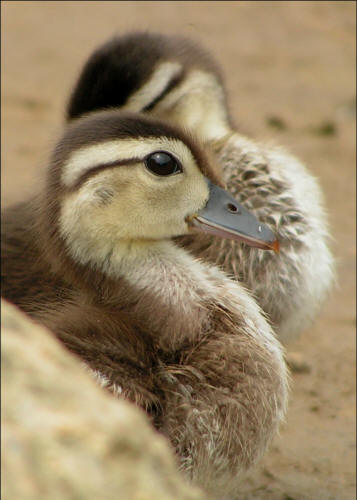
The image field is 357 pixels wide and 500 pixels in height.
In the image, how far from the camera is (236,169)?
3541 millimetres

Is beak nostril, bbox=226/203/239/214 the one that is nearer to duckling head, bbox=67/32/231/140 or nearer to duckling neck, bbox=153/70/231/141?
duckling head, bbox=67/32/231/140

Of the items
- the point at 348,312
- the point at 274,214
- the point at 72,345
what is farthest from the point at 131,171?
the point at 348,312

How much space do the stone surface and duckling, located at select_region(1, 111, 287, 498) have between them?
107 centimetres

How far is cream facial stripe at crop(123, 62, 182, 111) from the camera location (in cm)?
373

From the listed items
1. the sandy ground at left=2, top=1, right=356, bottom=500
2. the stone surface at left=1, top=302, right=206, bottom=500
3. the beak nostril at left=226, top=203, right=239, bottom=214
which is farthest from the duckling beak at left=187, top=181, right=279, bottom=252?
the stone surface at left=1, top=302, right=206, bottom=500

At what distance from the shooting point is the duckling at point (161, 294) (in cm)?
267

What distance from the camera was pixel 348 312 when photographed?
4.66 metres

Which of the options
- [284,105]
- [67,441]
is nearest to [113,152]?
[67,441]

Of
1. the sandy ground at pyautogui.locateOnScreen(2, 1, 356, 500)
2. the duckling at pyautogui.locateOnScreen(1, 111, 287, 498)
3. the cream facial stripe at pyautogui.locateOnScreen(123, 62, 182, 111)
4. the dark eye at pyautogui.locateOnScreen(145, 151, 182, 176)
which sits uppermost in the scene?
the dark eye at pyautogui.locateOnScreen(145, 151, 182, 176)

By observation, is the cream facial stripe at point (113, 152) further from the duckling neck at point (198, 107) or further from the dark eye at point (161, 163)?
the duckling neck at point (198, 107)

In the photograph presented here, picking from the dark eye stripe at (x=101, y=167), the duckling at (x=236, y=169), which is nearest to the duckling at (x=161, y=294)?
the dark eye stripe at (x=101, y=167)

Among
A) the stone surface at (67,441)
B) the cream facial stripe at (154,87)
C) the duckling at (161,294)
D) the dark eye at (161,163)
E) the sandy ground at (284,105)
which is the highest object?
the stone surface at (67,441)

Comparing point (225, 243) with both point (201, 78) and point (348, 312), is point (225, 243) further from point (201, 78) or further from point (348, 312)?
point (348, 312)

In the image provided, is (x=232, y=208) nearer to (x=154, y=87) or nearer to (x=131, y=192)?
(x=131, y=192)
